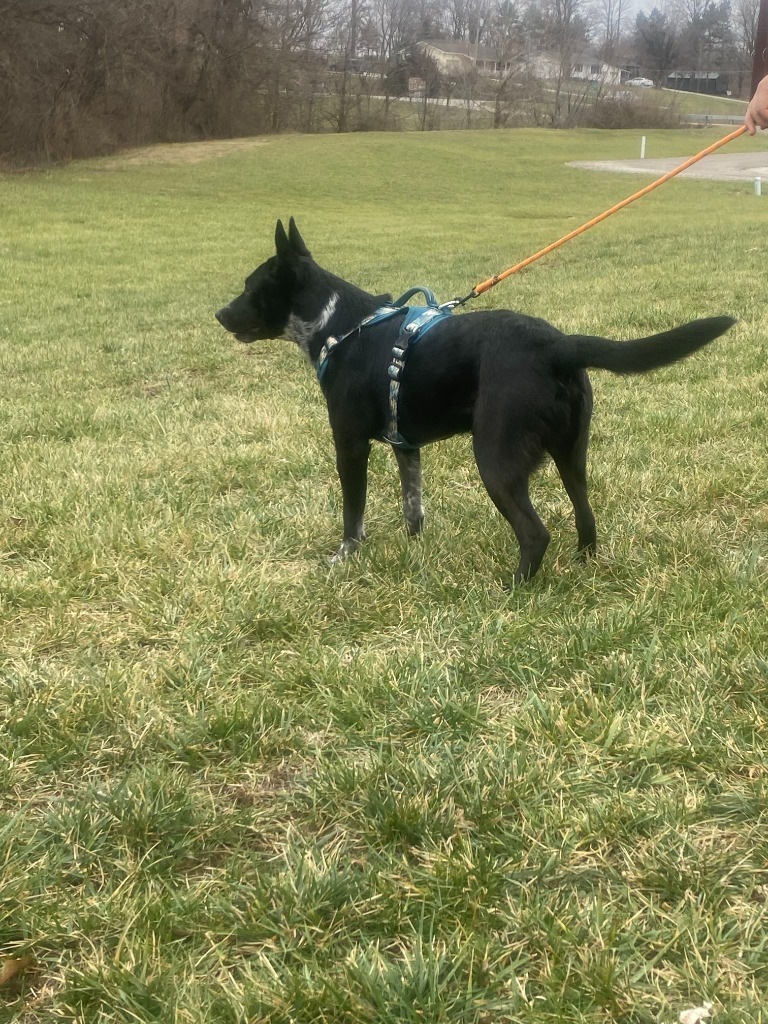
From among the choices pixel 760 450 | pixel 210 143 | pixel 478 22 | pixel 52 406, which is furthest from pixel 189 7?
pixel 478 22

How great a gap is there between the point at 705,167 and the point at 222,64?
22.4 m

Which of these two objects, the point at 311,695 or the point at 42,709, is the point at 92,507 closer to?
the point at 42,709

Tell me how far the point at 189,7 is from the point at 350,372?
4075 centimetres

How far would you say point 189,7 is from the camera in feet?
121

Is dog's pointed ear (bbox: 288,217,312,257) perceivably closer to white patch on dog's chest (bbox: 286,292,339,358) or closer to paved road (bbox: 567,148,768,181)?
white patch on dog's chest (bbox: 286,292,339,358)

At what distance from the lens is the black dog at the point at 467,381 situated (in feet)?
8.93

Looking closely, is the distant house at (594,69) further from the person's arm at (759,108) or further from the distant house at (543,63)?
the person's arm at (759,108)

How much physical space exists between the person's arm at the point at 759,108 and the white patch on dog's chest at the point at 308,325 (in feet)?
6.17

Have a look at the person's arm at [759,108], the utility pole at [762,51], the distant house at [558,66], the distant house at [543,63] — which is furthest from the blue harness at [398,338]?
the distant house at [543,63]

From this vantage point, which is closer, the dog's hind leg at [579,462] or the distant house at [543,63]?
the dog's hind leg at [579,462]

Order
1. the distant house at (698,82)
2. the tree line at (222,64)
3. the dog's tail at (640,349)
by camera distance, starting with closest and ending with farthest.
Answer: the dog's tail at (640,349) < the tree line at (222,64) < the distant house at (698,82)

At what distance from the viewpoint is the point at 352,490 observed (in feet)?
11.0

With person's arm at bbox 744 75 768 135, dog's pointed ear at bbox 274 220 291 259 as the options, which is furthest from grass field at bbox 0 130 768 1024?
person's arm at bbox 744 75 768 135

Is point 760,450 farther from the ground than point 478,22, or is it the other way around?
point 478,22
